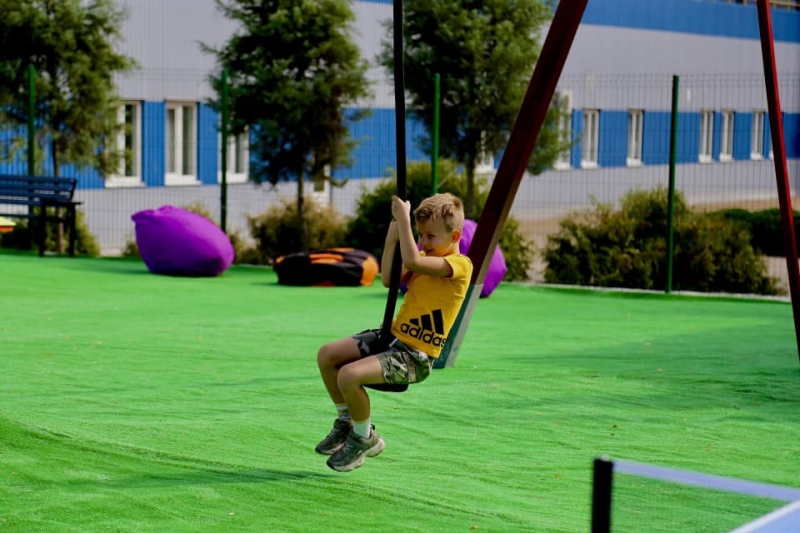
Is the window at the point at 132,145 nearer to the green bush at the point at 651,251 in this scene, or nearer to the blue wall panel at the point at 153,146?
the blue wall panel at the point at 153,146

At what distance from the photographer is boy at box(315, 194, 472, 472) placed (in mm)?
5816

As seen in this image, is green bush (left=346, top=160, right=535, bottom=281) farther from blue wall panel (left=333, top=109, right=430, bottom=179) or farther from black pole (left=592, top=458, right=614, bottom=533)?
black pole (left=592, top=458, right=614, bottom=533)

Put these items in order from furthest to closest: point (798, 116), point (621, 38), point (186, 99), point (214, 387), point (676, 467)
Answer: point (798, 116) < point (621, 38) < point (186, 99) < point (214, 387) < point (676, 467)

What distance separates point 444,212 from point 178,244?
34.3 ft

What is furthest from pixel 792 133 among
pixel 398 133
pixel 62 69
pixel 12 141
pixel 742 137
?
pixel 398 133

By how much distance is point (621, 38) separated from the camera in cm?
3706

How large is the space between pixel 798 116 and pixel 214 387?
3502 centimetres

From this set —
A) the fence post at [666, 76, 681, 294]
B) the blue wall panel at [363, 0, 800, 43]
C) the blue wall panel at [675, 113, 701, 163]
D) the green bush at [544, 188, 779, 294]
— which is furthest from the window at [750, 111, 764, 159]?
the fence post at [666, 76, 681, 294]

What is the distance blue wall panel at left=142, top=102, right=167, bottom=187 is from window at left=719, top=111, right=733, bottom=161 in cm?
1333

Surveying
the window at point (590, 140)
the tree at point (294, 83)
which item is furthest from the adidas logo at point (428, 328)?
the window at point (590, 140)

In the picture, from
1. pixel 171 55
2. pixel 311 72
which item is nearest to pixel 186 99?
pixel 171 55

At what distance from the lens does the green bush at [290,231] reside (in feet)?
63.2

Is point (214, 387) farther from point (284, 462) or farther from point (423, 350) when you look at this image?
point (423, 350)

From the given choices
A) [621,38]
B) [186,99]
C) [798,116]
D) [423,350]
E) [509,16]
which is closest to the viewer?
[423,350]
